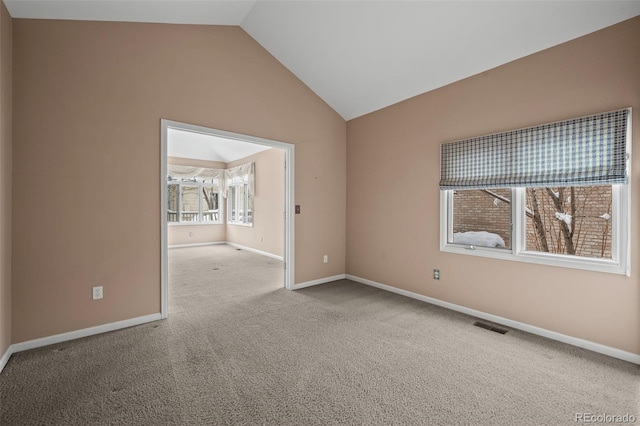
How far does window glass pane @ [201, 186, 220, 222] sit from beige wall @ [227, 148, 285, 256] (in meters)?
→ 1.62

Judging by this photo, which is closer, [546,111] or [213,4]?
[546,111]

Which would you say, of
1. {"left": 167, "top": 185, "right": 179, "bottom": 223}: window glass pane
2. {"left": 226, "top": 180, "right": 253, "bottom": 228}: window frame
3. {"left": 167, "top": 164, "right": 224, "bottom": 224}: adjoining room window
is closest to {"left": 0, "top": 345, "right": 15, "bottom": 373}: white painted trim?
{"left": 226, "top": 180, "right": 253, "bottom": 228}: window frame

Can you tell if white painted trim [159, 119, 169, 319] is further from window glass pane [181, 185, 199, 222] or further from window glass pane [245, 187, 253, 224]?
window glass pane [181, 185, 199, 222]

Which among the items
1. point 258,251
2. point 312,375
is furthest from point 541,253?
point 258,251

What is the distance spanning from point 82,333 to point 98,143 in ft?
5.68

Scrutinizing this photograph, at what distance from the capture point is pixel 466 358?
2.36 meters

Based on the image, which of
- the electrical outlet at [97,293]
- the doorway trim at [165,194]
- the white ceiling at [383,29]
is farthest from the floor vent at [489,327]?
the electrical outlet at [97,293]

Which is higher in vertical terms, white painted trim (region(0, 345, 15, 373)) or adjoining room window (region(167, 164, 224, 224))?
adjoining room window (region(167, 164, 224, 224))

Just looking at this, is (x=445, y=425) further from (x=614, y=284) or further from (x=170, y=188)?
(x=170, y=188)

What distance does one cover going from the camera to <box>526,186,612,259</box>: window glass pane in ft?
8.23

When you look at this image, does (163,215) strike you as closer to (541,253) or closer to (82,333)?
(82,333)

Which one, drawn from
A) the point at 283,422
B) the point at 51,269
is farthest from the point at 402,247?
the point at 51,269

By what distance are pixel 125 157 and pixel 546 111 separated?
13.0ft

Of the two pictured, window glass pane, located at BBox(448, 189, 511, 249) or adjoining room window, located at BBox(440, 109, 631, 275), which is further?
window glass pane, located at BBox(448, 189, 511, 249)
